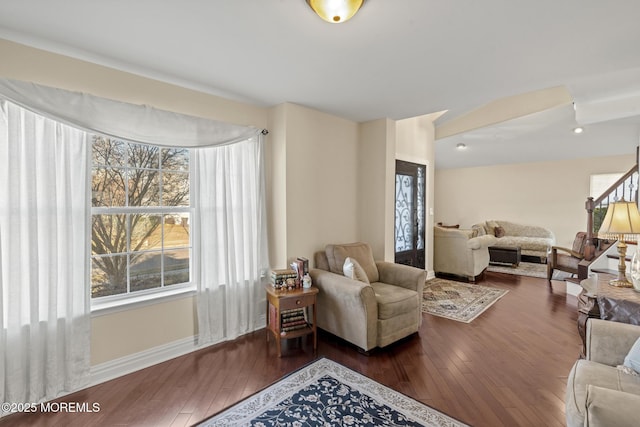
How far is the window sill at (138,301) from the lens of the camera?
7.63 ft

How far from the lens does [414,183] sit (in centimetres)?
475

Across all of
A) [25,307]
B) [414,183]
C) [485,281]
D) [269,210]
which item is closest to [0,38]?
[25,307]

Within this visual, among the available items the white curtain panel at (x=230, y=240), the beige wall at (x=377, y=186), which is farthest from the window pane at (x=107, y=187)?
the beige wall at (x=377, y=186)

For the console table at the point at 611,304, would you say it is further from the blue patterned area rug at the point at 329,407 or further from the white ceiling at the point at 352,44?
the white ceiling at the point at 352,44

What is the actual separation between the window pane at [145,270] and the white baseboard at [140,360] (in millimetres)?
564

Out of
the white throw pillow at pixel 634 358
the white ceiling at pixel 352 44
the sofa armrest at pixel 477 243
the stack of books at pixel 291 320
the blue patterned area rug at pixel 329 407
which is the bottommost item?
the blue patterned area rug at pixel 329 407

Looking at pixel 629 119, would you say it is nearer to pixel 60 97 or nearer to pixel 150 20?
pixel 150 20

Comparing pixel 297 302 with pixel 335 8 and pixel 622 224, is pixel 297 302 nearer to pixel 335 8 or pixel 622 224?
pixel 335 8

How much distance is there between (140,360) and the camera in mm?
2479

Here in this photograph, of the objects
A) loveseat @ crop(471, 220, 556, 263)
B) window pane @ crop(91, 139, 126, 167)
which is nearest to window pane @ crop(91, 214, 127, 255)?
window pane @ crop(91, 139, 126, 167)

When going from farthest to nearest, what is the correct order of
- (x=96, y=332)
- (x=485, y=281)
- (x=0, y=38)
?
1. (x=485, y=281)
2. (x=96, y=332)
3. (x=0, y=38)

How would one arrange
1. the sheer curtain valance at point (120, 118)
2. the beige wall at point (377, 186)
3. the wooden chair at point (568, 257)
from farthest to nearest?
1. the wooden chair at point (568, 257)
2. the beige wall at point (377, 186)
3. the sheer curtain valance at point (120, 118)

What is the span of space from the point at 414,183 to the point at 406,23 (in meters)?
3.22

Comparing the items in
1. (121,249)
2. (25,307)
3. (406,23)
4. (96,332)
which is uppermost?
(406,23)
